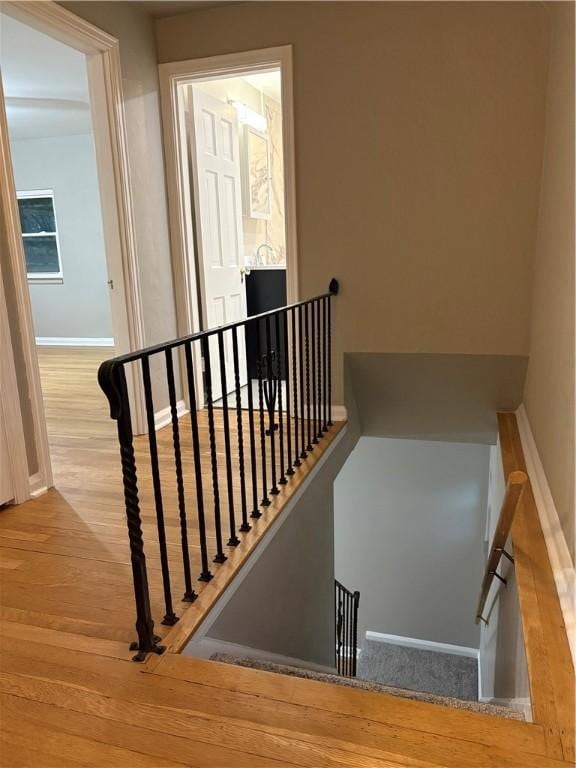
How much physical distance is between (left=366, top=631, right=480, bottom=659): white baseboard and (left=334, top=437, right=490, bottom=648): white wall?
0.06m

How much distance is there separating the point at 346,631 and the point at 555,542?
346 centimetres

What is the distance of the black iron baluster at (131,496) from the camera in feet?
4.37

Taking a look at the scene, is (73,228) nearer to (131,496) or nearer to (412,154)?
(412,154)

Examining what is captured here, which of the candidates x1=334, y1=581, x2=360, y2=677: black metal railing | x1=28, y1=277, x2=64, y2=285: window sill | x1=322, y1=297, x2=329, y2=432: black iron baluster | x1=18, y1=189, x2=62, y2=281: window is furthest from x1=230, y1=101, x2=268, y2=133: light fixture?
x1=334, y1=581, x2=360, y2=677: black metal railing

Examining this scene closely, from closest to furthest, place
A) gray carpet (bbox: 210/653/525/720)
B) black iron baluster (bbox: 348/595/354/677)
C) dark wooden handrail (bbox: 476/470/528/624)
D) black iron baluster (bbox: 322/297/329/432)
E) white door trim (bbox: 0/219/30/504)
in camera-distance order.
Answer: gray carpet (bbox: 210/653/525/720)
dark wooden handrail (bbox: 476/470/528/624)
white door trim (bbox: 0/219/30/504)
black iron baluster (bbox: 322/297/329/432)
black iron baluster (bbox: 348/595/354/677)

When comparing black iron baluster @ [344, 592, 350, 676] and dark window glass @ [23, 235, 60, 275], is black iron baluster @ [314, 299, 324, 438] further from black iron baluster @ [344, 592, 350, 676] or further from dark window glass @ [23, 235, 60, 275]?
dark window glass @ [23, 235, 60, 275]

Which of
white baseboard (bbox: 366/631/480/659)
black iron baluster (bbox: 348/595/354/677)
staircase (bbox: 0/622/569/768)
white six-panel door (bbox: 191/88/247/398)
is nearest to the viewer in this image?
staircase (bbox: 0/622/569/768)

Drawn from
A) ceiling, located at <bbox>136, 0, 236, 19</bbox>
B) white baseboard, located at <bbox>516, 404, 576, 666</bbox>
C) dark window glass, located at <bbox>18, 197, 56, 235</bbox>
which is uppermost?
ceiling, located at <bbox>136, 0, 236, 19</bbox>

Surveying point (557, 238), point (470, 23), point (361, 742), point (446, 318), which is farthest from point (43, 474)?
point (470, 23)

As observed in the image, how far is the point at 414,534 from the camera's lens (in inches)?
237

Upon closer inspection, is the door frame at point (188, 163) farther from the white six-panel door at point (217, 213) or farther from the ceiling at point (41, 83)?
the ceiling at point (41, 83)

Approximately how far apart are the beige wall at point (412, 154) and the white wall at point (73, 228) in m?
3.41

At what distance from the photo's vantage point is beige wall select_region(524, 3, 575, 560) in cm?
193

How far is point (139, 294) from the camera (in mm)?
3270
